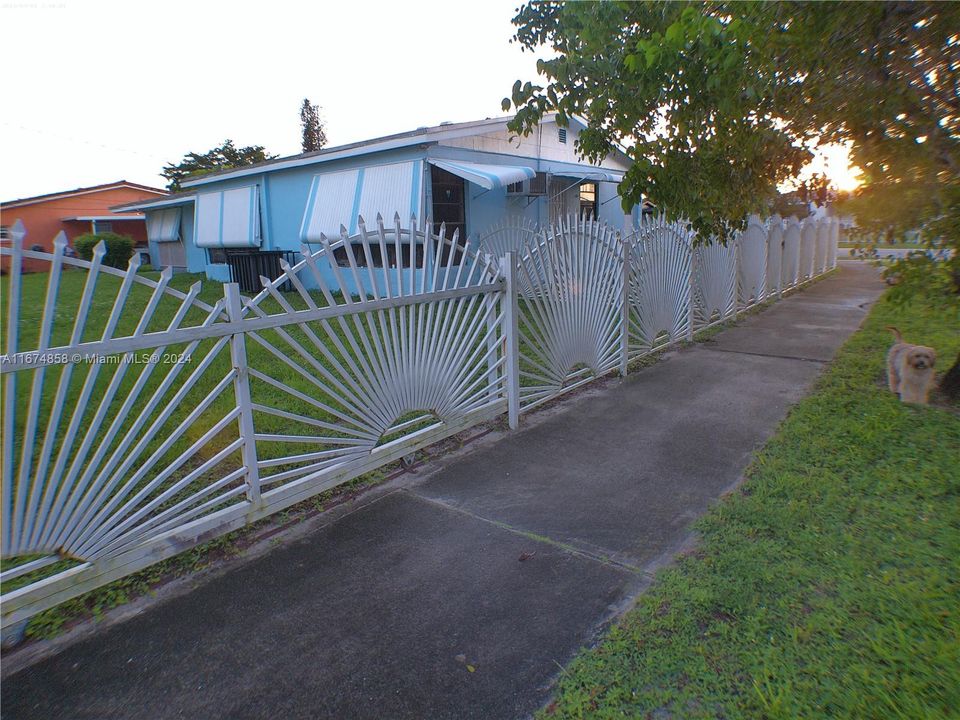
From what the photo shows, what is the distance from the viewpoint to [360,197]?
12250mm

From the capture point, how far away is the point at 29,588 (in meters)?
2.73

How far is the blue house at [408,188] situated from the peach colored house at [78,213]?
13.6m

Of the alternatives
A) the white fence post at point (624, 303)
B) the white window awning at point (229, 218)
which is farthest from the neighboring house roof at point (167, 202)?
the white fence post at point (624, 303)

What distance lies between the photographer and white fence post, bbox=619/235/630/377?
7.16 meters

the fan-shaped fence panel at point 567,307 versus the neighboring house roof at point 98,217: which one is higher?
the neighboring house roof at point 98,217

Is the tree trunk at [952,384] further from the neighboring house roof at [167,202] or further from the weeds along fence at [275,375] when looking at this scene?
the neighboring house roof at [167,202]

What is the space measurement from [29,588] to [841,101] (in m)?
6.13

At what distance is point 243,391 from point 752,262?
35.5 feet

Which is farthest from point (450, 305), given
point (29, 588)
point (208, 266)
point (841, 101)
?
point (208, 266)

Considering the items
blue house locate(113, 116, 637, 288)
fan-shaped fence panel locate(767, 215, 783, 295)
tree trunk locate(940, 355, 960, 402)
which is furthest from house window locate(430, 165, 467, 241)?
tree trunk locate(940, 355, 960, 402)

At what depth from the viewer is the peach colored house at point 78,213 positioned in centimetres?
2709

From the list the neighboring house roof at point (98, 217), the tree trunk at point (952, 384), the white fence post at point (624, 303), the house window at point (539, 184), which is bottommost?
the tree trunk at point (952, 384)

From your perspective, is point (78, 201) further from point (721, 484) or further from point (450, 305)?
point (721, 484)

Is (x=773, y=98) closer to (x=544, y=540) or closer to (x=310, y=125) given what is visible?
(x=544, y=540)
